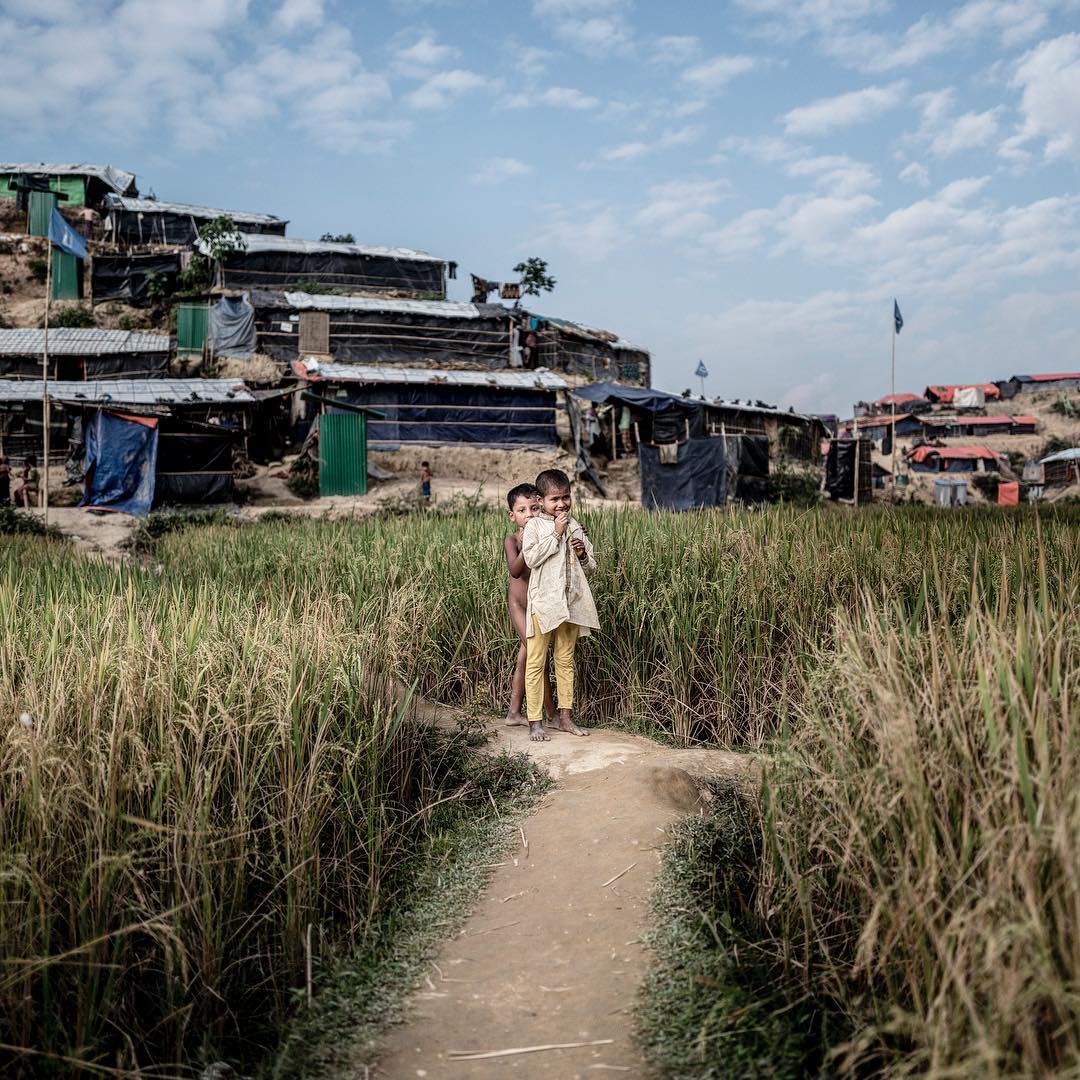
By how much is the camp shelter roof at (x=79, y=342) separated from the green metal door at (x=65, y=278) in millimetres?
4164

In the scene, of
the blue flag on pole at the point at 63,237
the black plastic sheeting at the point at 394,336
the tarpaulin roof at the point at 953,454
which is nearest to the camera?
the blue flag on pole at the point at 63,237

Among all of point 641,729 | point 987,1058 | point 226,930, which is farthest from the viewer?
point 641,729

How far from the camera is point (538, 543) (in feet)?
14.7

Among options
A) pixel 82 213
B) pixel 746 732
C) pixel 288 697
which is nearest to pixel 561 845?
pixel 288 697

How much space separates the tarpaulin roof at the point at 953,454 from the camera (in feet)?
130

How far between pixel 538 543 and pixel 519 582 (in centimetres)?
38

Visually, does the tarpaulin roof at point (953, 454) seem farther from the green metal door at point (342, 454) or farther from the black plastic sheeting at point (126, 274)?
the black plastic sheeting at point (126, 274)

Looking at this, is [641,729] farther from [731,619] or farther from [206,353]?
[206,353]

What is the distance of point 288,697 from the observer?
3.15m

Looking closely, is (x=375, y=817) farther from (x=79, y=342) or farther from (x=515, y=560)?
(x=79, y=342)

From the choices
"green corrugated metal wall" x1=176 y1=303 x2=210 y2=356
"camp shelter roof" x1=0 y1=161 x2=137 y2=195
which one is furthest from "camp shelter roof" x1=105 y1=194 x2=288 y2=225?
"green corrugated metal wall" x1=176 y1=303 x2=210 y2=356

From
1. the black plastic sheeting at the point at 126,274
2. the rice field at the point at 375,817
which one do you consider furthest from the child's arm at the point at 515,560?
the black plastic sheeting at the point at 126,274

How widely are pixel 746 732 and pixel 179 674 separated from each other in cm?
301

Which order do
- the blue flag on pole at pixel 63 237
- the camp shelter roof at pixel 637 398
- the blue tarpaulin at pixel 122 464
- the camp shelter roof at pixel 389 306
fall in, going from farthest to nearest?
the camp shelter roof at pixel 389 306
the camp shelter roof at pixel 637 398
the blue tarpaulin at pixel 122 464
the blue flag on pole at pixel 63 237
